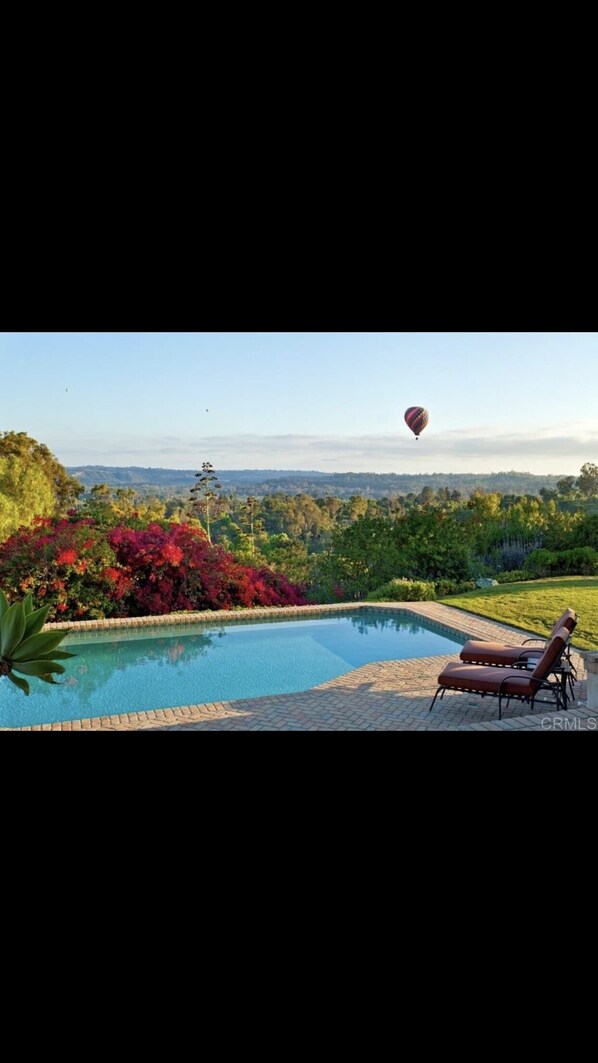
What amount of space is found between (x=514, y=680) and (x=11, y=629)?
13.8 feet

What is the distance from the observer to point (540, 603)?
1005 centimetres

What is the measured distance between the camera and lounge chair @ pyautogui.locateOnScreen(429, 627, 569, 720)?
5031 mm

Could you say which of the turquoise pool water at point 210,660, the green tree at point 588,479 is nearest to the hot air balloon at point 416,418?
the green tree at point 588,479

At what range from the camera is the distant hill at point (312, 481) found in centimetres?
1728

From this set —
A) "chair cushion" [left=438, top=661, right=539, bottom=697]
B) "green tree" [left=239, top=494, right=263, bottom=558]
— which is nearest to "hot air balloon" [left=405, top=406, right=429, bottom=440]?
"green tree" [left=239, top=494, right=263, bottom=558]

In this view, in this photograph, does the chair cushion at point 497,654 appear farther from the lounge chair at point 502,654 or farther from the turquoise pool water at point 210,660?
the turquoise pool water at point 210,660

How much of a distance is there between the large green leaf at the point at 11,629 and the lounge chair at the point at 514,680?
158 inches

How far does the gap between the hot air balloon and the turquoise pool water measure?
5771 millimetres

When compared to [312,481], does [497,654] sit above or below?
below

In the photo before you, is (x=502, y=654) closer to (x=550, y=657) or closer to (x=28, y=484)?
(x=550, y=657)

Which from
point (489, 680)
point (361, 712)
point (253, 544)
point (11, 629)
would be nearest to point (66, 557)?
point (253, 544)

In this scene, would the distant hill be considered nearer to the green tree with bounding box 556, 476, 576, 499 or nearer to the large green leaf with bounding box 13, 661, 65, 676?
→ the green tree with bounding box 556, 476, 576, 499

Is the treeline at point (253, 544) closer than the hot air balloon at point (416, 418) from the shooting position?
Yes
